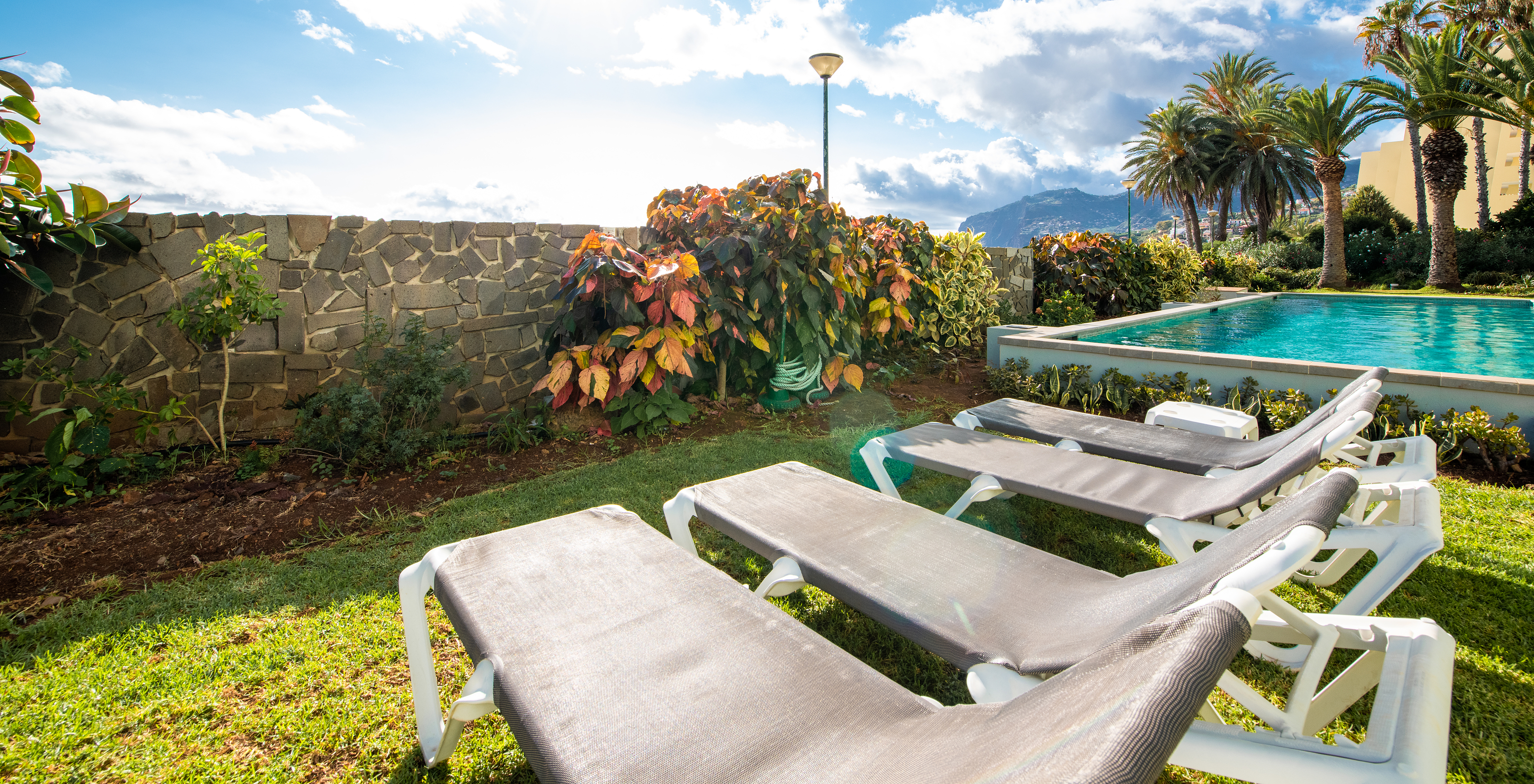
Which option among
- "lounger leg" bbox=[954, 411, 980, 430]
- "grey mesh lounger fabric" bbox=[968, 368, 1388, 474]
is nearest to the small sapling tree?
"lounger leg" bbox=[954, 411, 980, 430]

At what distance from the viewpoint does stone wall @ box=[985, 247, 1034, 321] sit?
8.58 m

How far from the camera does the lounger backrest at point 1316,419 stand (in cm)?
262

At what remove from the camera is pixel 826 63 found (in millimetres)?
7539

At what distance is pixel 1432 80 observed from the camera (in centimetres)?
1512

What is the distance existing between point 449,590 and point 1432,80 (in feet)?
73.3

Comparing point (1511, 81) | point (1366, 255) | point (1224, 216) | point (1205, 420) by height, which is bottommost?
point (1205, 420)

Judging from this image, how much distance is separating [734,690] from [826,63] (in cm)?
764

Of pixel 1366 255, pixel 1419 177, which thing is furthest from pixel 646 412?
pixel 1419 177

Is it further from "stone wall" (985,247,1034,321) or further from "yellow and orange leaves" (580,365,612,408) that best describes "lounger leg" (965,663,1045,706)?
"stone wall" (985,247,1034,321)

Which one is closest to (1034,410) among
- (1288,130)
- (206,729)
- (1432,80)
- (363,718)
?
(363,718)

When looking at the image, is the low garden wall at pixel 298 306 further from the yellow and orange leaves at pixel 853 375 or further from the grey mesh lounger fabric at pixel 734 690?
the grey mesh lounger fabric at pixel 734 690

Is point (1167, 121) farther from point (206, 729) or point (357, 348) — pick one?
point (206, 729)

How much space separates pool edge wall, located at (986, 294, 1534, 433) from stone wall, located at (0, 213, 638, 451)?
11.6 feet

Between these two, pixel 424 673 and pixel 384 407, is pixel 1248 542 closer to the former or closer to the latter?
pixel 424 673
